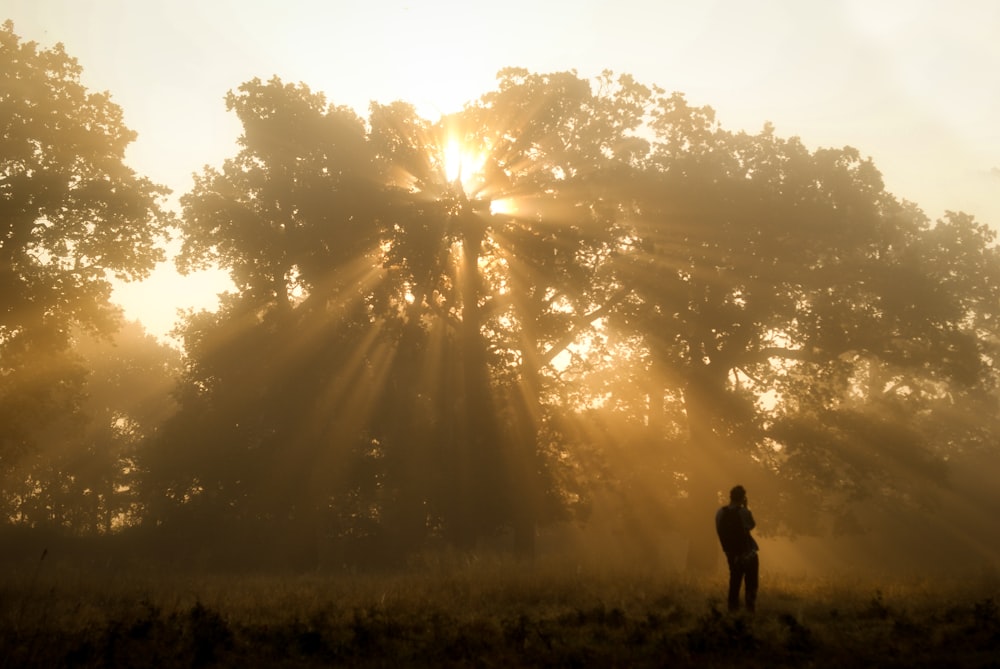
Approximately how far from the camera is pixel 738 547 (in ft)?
39.9

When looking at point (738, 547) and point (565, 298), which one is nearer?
point (738, 547)

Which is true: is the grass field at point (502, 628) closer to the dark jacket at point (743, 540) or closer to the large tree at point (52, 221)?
the dark jacket at point (743, 540)

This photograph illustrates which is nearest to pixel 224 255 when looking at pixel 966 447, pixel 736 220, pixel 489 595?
pixel 736 220

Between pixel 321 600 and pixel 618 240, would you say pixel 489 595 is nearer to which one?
pixel 321 600

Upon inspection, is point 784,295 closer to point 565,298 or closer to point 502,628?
point 565,298

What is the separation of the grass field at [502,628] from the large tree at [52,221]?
40.1ft

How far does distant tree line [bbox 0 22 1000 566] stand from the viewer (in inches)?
997

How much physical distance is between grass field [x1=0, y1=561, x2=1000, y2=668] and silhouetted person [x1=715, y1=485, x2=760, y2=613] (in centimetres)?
38

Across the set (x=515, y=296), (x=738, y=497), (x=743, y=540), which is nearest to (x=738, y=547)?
(x=743, y=540)

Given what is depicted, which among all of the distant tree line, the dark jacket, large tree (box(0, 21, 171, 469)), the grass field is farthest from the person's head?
large tree (box(0, 21, 171, 469))

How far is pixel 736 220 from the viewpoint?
2659 cm

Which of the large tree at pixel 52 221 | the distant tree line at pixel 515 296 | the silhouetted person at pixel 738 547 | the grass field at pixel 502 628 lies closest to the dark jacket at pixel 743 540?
the silhouetted person at pixel 738 547

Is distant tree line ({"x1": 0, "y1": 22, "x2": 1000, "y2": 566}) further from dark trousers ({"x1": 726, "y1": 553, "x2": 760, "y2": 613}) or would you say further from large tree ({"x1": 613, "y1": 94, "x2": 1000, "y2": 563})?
dark trousers ({"x1": 726, "y1": 553, "x2": 760, "y2": 613})

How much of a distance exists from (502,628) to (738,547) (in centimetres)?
473
